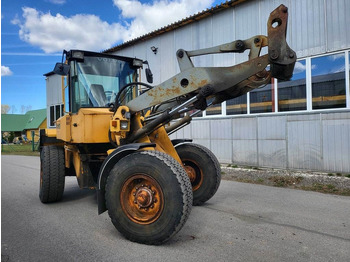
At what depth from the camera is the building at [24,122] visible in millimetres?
56156

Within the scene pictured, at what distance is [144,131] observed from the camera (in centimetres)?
450

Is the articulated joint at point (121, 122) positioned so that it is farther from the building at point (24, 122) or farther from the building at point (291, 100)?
the building at point (24, 122)

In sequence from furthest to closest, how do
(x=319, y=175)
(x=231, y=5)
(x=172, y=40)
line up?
(x=172, y=40) < (x=231, y=5) < (x=319, y=175)

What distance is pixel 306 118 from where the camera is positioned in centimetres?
895

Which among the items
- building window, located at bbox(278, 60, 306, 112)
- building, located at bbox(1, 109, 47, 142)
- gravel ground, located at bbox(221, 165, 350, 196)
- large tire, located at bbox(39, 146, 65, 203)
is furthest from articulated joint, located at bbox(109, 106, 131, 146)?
building, located at bbox(1, 109, 47, 142)

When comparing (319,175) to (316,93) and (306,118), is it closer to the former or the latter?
(306,118)

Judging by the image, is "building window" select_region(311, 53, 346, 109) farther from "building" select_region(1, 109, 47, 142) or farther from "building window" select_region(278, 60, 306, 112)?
"building" select_region(1, 109, 47, 142)

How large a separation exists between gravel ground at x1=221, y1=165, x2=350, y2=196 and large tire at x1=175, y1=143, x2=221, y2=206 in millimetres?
2947

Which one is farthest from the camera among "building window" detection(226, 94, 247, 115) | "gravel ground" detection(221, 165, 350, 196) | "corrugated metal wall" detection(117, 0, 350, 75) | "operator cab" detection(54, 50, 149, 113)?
"building window" detection(226, 94, 247, 115)

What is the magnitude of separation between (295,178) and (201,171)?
3.77m

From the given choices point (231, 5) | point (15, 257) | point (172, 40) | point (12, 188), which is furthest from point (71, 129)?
point (172, 40)

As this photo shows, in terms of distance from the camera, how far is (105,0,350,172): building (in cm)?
841

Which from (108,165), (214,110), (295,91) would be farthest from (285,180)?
(108,165)

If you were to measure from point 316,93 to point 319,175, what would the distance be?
7.88 feet
